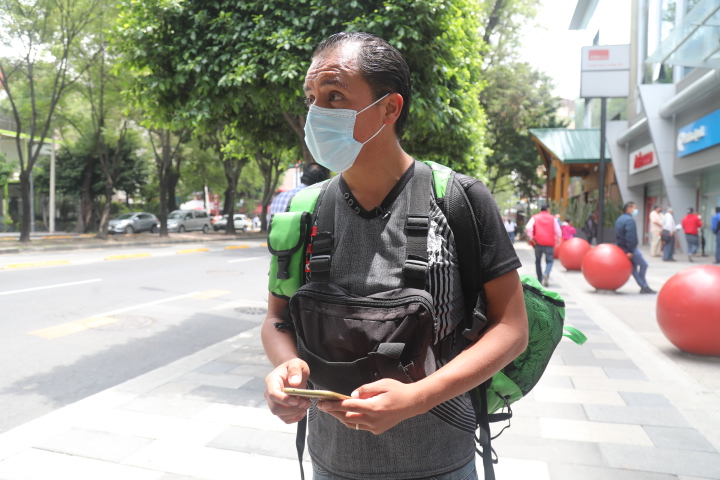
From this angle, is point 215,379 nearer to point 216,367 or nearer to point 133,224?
point 216,367

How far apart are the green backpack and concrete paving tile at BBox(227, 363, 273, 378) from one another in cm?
411

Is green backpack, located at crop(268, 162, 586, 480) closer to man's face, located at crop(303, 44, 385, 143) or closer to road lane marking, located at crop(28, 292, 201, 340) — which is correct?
man's face, located at crop(303, 44, 385, 143)

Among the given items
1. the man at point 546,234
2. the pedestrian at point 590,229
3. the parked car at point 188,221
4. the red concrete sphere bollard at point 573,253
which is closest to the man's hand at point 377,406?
the man at point 546,234

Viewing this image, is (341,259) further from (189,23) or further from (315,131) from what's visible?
(189,23)

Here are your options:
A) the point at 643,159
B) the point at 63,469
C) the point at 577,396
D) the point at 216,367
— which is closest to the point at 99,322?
the point at 216,367

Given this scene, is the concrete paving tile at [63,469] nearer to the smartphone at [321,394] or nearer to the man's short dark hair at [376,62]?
the smartphone at [321,394]

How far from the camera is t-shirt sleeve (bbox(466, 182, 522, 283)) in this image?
1.35 meters

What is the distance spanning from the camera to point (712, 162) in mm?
16953

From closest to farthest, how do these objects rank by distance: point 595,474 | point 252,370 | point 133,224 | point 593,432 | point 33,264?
point 595,474 → point 593,432 → point 252,370 → point 33,264 → point 133,224

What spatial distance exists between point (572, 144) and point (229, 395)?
86.7ft

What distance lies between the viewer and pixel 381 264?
1.36m

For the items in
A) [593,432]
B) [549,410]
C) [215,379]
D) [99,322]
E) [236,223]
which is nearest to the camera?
[593,432]

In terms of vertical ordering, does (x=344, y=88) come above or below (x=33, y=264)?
above

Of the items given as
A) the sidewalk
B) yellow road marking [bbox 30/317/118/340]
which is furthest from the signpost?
yellow road marking [bbox 30/317/118/340]
